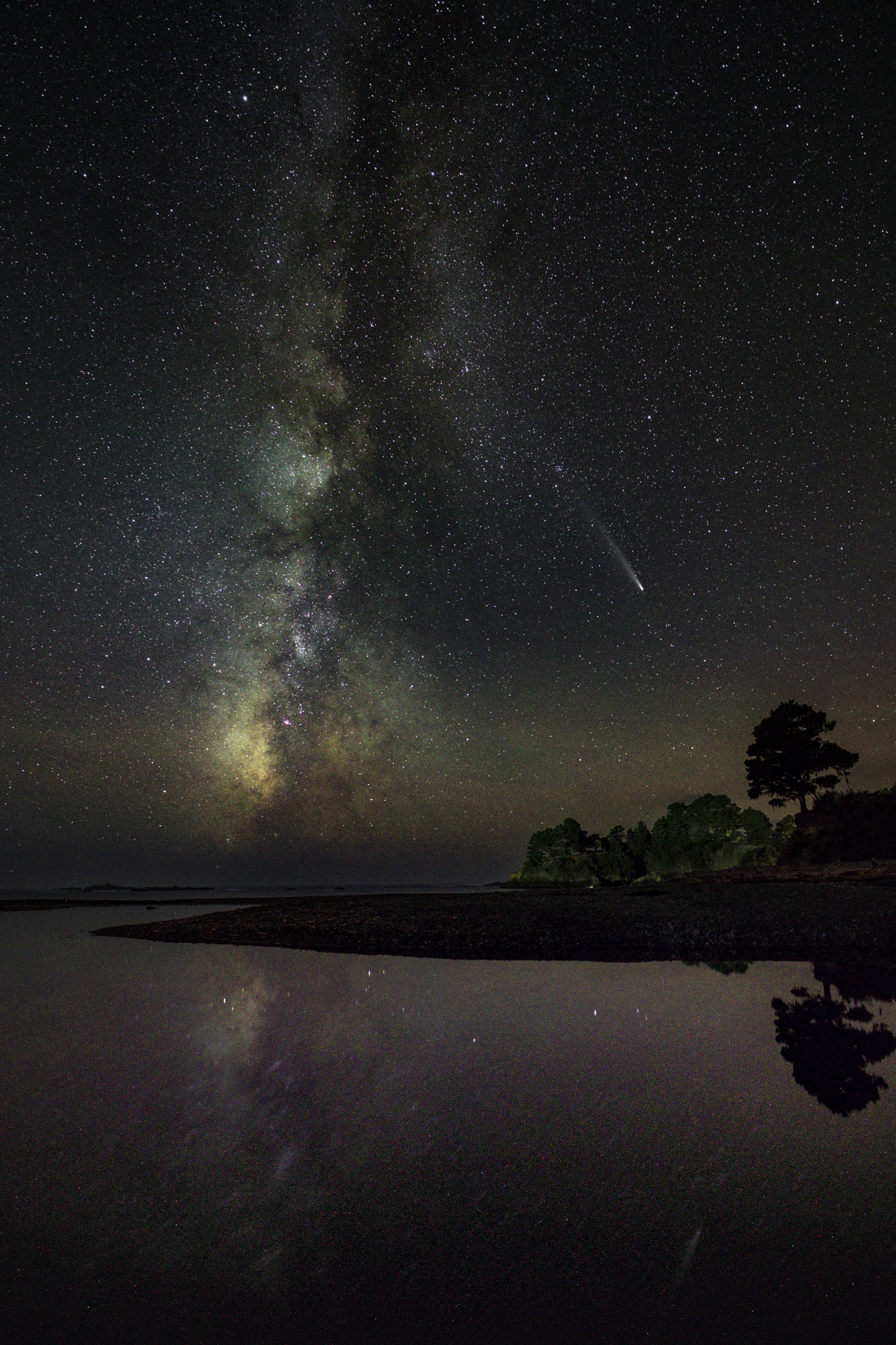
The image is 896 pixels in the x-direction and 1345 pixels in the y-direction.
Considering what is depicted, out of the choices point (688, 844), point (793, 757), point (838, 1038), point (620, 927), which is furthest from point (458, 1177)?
point (688, 844)

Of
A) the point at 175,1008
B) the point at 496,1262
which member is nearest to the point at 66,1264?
the point at 496,1262

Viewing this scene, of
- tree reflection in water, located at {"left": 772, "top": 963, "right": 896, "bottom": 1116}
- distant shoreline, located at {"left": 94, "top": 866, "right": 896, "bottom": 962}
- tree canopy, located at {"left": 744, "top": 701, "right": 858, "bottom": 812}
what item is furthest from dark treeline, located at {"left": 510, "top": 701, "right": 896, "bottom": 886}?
tree reflection in water, located at {"left": 772, "top": 963, "right": 896, "bottom": 1116}

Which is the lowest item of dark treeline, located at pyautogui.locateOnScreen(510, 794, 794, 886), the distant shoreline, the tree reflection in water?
the tree reflection in water

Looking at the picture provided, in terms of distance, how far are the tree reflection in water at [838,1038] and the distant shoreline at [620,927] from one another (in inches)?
165

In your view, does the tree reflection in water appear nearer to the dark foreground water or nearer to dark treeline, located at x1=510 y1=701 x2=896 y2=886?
the dark foreground water

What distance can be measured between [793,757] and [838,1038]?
46.7 m

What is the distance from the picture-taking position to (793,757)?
49.2m

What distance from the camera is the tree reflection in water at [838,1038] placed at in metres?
6.30

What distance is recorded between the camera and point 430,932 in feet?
73.7

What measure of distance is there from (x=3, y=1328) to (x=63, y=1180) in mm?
2143

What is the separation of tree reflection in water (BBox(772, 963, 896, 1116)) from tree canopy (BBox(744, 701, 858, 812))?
1618 inches

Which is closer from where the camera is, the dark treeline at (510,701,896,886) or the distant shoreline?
the distant shoreline

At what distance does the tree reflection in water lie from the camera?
6.30 metres

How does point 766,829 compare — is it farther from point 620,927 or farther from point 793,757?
point 620,927
